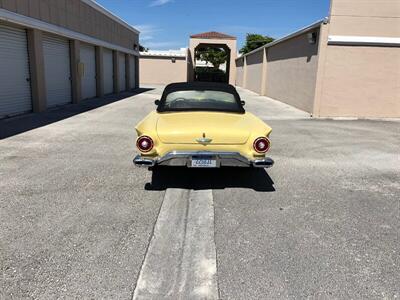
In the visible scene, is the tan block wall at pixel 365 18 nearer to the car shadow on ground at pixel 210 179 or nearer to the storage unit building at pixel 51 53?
the car shadow on ground at pixel 210 179

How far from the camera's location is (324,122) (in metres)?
12.9

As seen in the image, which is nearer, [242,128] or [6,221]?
[6,221]

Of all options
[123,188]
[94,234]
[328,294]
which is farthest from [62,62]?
[328,294]

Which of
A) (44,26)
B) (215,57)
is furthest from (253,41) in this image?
(44,26)

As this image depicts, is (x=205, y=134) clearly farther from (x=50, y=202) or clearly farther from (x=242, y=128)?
(x=50, y=202)

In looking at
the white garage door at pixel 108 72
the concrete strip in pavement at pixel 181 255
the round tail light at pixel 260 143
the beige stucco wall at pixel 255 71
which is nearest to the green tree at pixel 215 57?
the beige stucco wall at pixel 255 71

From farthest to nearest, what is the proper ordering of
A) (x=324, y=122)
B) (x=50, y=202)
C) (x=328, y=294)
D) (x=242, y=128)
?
(x=324, y=122) < (x=242, y=128) < (x=50, y=202) < (x=328, y=294)

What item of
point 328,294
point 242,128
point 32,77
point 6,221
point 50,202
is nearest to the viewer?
point 328,294

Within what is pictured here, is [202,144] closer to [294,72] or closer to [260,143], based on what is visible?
[260,143]

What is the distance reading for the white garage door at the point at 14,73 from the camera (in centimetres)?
1041

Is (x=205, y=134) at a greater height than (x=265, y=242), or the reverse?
(x=205, y=134)

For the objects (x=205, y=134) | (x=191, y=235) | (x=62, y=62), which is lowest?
(x=191, y=235)

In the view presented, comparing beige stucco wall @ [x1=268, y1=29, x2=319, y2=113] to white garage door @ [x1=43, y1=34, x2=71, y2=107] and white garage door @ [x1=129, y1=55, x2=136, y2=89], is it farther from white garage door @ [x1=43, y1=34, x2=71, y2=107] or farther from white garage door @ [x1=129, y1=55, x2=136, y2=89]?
white garage door @ [x1=129, y1=55, x2=136, y2=89]

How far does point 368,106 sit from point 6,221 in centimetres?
1338
